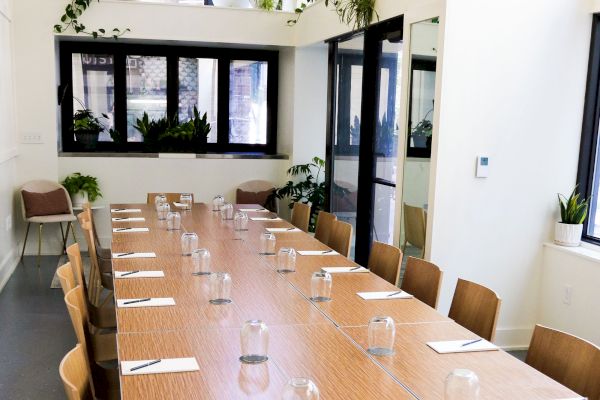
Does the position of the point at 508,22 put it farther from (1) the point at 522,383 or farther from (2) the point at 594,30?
(1) the point at 522,383

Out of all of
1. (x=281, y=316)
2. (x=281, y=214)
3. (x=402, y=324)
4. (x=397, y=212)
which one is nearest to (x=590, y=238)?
(x=397, y=212)

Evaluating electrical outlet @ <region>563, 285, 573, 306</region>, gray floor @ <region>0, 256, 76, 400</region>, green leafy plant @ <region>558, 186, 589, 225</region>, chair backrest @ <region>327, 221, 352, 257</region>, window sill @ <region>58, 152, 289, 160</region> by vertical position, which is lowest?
gray floor @ <region>0, 256, 76, 400</region>

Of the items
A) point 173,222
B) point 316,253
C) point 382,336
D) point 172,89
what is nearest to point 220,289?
point 382,336

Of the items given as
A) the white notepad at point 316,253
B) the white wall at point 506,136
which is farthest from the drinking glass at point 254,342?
the white wall at point 506,136

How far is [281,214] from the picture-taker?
880 centimetres

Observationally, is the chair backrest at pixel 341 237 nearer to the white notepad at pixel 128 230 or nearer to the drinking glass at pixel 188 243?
the drinking glass at pixel 188 243

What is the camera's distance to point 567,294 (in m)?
4.84

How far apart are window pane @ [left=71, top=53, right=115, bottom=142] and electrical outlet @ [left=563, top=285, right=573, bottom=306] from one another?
19.9ft

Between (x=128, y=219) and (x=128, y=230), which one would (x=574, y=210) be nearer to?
(x=128, y=230)

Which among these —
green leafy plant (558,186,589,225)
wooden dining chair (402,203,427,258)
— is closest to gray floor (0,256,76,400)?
wooden dining chair (402,203,427,258)

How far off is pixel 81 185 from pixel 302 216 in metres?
3.12

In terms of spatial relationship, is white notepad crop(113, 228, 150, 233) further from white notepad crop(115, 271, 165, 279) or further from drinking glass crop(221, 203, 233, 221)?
white notepad crop(115, 271, 165, 279)

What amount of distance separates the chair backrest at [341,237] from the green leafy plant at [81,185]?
12.3 ft

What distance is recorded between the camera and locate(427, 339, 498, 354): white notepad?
2.57 m
